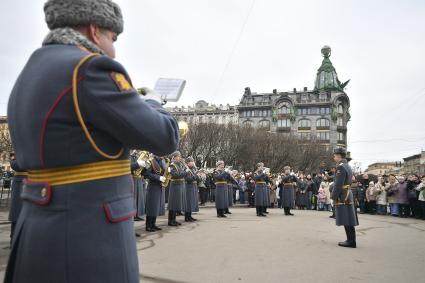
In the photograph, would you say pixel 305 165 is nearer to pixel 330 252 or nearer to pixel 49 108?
pixel 330 252

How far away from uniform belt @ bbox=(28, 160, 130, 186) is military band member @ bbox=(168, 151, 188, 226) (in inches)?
353

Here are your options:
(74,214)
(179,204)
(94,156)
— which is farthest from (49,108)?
(179,204)

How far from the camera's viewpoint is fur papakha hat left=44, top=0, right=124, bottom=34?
175cm

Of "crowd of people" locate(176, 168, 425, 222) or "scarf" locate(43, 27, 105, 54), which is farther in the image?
"crowd of people" locate(176, 168, 425, 222)

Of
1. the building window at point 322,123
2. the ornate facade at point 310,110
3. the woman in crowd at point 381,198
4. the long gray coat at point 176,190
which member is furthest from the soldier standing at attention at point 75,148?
the building window at point 322,123

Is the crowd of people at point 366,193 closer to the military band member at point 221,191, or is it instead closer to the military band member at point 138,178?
the military band member at point 221,191

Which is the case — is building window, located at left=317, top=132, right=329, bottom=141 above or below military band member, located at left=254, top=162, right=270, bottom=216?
above

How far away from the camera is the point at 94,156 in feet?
5.56

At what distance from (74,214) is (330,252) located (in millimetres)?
6263

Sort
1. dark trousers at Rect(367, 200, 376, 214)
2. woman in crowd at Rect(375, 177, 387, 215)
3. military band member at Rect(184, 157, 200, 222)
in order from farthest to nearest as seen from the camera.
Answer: dark trousers at Rect(367, 200, 376, 214), woman in crowd at Rect(375, 177, 387, 215), military band member at Rect(184, 157, 200, 222)

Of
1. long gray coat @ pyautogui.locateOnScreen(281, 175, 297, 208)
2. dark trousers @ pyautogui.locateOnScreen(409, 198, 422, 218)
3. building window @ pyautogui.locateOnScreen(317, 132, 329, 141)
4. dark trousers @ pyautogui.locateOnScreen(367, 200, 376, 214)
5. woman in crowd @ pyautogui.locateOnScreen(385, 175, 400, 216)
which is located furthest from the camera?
building window @ pyautogui.locateOnScreen(317, 132, 329, 141)

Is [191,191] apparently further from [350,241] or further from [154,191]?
[350,241]

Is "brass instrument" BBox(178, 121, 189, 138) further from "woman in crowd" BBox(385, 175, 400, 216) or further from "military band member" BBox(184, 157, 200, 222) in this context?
"woman in crowd" BBox(385, 175, 400, 216)

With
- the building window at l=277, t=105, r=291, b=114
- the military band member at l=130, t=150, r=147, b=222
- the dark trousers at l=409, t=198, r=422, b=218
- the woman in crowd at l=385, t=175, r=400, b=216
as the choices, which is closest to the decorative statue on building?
the building window at l=277, t=105, r=291, b=114
